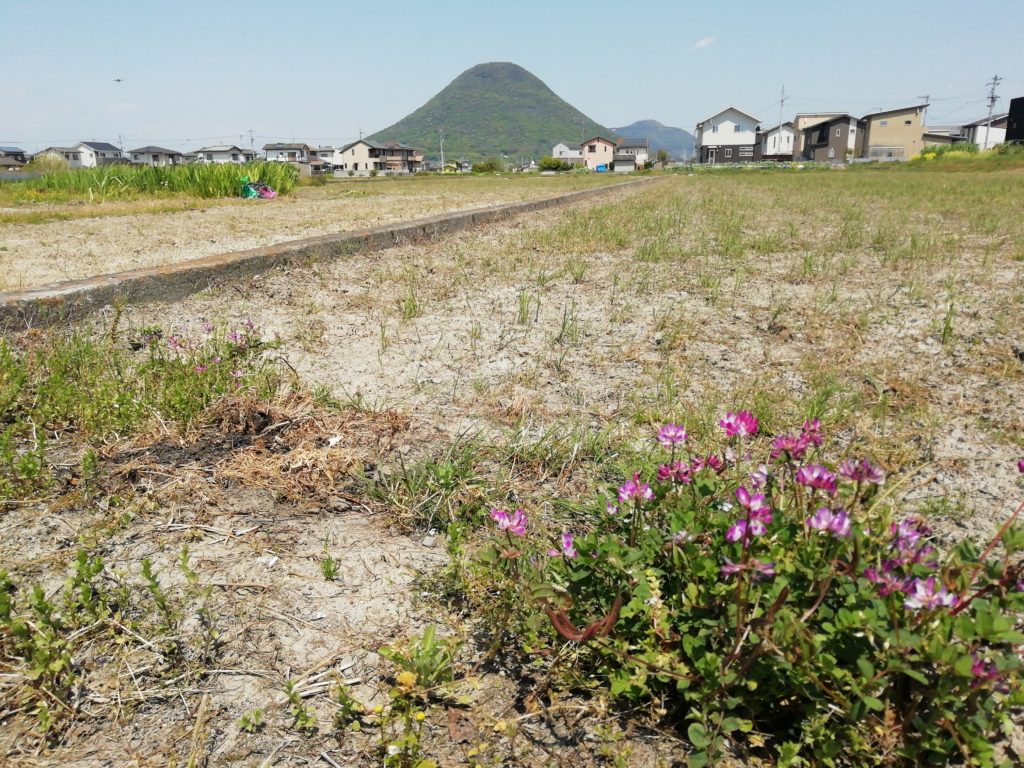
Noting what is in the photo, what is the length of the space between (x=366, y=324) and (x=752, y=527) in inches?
120

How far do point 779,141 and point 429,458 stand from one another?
94.9 meters

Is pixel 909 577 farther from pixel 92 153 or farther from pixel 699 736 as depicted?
pixel 92 153

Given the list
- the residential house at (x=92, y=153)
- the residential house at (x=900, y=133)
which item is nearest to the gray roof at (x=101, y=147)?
the residential house at (x=92, y=153)

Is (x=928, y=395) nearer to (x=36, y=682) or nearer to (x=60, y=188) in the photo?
(x=36, y=682)

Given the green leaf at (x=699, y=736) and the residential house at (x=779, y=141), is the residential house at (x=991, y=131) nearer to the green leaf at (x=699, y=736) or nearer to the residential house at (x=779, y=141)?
the residential house at (x=779, y=141)

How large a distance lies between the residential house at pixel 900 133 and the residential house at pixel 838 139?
2.45 m

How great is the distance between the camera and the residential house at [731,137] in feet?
267

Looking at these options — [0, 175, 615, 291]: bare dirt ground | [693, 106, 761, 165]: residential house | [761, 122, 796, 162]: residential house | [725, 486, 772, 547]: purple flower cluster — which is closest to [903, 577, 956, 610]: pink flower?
[725, 486, 772, 547]: purple flower cluster

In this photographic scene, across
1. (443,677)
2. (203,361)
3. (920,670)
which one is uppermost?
(203,361)

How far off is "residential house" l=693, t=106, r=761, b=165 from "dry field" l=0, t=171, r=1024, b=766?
3379 inches

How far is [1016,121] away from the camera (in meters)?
55.2

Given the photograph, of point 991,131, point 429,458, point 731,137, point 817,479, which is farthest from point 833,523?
point 991,131

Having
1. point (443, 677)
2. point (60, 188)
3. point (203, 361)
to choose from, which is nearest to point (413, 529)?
point (443, 677)

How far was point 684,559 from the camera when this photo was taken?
1.28 m
